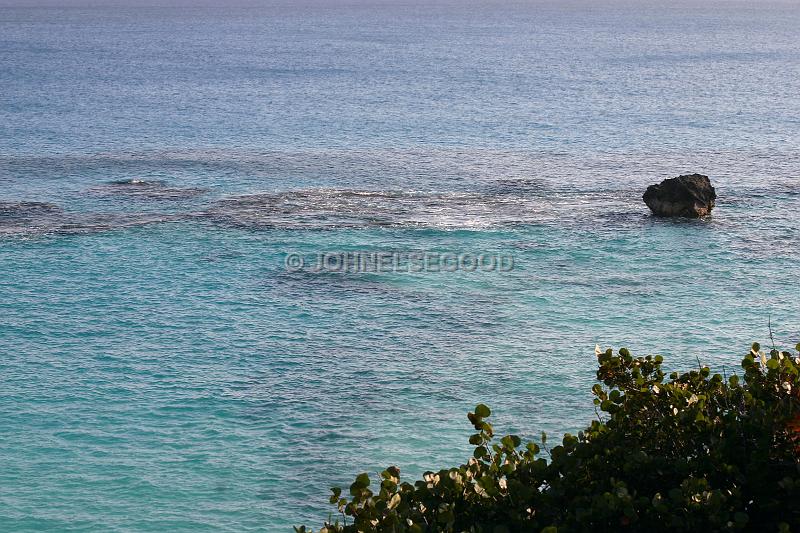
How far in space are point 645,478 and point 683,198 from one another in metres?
36.5

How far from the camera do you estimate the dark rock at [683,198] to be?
46969mm

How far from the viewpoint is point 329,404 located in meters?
29.0

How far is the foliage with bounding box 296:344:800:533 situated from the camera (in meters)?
11.6

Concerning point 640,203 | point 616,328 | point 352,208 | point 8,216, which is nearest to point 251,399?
point 616,328

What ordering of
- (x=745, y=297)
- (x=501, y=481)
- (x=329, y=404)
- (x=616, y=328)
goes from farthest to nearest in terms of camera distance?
(x=745, y=297), (x=616, y=328), (x=329, y=404), (x=501, y=481)

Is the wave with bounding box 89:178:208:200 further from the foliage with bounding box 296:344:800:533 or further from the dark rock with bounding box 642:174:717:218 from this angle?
the foliage with bounding box 296:344:800:533

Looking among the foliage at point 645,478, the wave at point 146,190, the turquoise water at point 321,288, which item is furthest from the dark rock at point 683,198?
the foliage at point 645,478

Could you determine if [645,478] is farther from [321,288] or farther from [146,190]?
[146,190]

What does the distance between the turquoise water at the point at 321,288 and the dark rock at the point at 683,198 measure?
2.80 feet

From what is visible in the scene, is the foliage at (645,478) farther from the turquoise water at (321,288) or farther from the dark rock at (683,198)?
the dark rock at (683,198)

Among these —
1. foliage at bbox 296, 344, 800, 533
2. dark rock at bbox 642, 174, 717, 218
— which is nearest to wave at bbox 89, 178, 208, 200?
dark rock at bbox 642, 174, 717, 218

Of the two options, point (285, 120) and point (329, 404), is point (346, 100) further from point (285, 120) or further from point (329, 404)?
point (329, 404)

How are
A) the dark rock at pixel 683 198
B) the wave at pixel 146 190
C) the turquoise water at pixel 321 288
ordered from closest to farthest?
the turquoise water at pixel 321 288 < the dark rock at pixel 683 198 < the wave at pixel 146 190

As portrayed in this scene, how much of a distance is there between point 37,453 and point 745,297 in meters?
25.9
